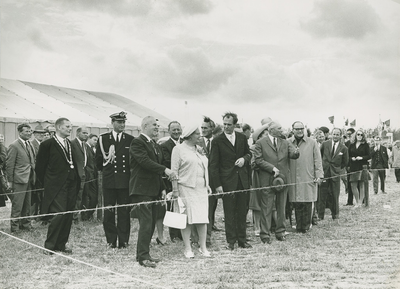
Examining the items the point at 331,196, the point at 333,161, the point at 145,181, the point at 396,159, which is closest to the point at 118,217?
the point at 145,181

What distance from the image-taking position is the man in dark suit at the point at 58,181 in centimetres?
658

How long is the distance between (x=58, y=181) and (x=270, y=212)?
3128mm

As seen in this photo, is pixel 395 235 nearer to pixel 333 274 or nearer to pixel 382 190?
pixel 333 274

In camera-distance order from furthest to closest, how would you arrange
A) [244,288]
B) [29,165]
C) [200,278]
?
[29,165]
[200,278]
[244,288]

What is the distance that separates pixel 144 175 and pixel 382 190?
36.2 ft

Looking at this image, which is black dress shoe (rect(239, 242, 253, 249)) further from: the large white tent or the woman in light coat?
the large white tent

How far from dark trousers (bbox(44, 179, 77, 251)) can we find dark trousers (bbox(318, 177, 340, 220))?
5.08 m

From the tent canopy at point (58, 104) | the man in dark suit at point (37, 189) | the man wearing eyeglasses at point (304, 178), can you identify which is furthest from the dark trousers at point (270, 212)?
the tent canopy at point (58, 104)

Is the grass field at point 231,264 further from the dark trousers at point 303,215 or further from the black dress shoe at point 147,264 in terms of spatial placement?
the dark trousers at point 303,215

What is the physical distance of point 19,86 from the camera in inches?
602

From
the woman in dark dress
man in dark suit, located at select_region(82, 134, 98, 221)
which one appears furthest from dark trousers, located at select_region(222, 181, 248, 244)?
the woman in dark dress

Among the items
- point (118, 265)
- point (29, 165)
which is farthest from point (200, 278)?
point (29, 165)

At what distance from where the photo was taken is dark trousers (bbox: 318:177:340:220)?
969 cm

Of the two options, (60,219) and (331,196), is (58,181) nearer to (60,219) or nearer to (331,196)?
(60,219)
